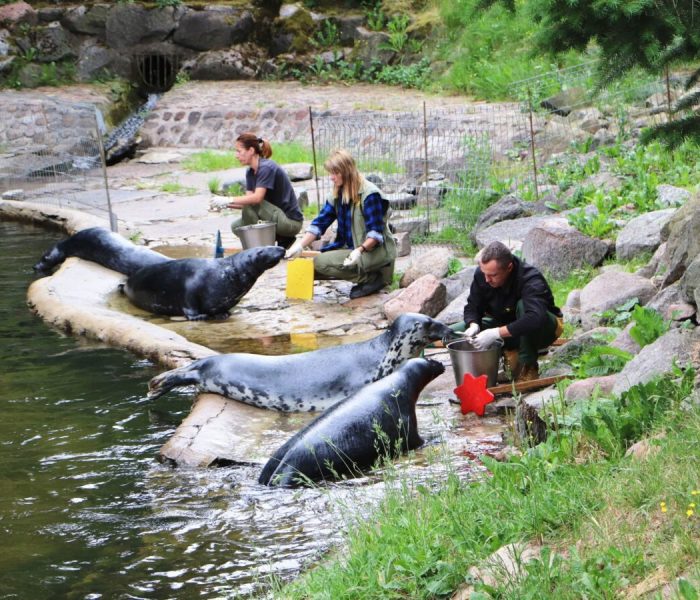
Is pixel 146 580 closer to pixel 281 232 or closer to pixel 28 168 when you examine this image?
pixel 281 232

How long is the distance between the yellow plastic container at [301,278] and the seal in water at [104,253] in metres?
1.54

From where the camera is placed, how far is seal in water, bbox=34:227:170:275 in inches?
428

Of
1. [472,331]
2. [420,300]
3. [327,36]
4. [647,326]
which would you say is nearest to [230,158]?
[327,36]

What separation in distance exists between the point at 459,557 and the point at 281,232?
23.6 feet

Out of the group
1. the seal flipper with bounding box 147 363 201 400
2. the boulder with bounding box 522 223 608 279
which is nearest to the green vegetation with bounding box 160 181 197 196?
the boulder with bounding box 522 223 608 279

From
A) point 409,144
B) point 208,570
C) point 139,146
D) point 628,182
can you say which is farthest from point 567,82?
point 208,570

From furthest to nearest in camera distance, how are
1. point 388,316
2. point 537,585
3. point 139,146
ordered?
point 139,146 → point 388,316 → point 537,585

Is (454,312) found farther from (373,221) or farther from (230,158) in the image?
(230,158)

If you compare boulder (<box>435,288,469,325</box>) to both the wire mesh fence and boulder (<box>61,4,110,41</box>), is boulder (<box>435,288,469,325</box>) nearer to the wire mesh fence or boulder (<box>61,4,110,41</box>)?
the wire mesh fence

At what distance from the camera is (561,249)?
879 centimetres

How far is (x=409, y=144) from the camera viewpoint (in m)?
15.6

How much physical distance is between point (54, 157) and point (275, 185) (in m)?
6.14

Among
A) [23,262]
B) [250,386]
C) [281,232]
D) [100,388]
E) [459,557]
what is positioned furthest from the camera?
[23,262]

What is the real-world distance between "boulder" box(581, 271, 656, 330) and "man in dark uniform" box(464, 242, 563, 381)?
1.50 feet
